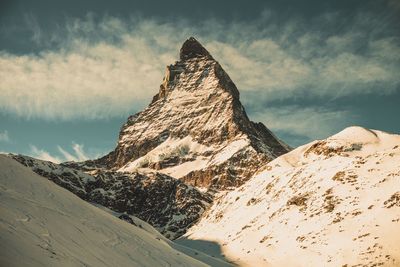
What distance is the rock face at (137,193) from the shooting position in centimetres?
13650

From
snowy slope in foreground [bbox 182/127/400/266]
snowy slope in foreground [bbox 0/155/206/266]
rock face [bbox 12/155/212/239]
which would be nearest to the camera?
snowy slope in foreground [bbox 0/155/206/266]

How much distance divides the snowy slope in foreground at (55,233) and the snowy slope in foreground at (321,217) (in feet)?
62.9

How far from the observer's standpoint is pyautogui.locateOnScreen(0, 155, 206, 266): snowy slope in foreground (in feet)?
46.5

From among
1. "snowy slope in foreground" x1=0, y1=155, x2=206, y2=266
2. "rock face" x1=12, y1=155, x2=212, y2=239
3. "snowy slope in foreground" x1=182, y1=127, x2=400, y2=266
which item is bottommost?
"snowy slope in foreground" x1=0, y1=155, x2=206, y2=266

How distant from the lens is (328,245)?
137 feet

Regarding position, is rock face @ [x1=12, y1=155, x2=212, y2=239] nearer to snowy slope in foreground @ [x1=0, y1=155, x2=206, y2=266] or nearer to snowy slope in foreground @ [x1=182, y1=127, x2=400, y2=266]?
snowy slope in foreground @ [x1=182, y1=127, x2=400, y2=266]

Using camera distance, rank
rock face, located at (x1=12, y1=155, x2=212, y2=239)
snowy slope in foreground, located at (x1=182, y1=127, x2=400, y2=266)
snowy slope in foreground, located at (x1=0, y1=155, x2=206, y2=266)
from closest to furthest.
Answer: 1. snowy slope in foreground, located at (x1=0, y1=155, x2=206, y2=266)
2. snowy slope in foreground, located at (x1=182, y1=127, x2=400, y2=266)
3. rock face, located at (x1=12, y1=155, x2=212, y2=239)

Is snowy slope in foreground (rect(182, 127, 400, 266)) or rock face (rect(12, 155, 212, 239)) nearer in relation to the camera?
snowy slope in foreground (rect(182, 127, 400, 266))

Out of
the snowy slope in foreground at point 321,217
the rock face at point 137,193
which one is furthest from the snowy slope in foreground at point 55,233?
the rock face at point 137,193

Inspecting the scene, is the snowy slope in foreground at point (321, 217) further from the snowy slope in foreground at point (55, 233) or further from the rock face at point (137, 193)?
the rock face at point (137, 193)

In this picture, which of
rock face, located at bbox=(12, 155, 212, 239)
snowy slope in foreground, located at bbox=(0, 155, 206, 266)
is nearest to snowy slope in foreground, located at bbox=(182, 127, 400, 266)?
snowy slope in foreground, located at bbox=(0, 155, 206, 266)

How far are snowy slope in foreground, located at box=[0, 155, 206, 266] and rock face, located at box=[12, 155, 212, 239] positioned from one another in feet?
336

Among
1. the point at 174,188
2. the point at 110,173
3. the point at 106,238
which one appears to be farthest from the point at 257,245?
the point at 110,173

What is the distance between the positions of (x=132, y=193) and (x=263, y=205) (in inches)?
3904
